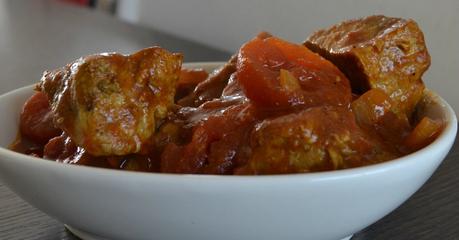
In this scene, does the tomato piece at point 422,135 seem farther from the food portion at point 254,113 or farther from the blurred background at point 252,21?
the blurred background at point 252,21

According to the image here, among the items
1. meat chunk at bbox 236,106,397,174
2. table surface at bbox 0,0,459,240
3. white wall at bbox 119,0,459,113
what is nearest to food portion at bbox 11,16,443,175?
meat chunk at bbox 236,106,397,174

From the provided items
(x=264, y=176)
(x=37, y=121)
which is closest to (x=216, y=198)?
(x=264, y=176)

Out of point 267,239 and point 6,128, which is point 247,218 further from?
point 6,128

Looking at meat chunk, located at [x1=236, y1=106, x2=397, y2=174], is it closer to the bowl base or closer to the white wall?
the bowl base

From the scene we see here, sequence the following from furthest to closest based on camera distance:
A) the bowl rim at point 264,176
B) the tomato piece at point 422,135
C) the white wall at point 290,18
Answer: the white wall at point 290,18
the tomato piece at point 422,135
the bowl rim at point 264,176

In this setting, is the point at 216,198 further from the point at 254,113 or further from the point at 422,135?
the point at 422,135

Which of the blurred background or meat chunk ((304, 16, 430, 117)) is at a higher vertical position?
meat chunk ((304, 16, 430, 117))

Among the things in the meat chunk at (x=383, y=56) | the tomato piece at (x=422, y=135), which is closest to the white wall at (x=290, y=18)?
the meat chunk at (x=383, y=56)

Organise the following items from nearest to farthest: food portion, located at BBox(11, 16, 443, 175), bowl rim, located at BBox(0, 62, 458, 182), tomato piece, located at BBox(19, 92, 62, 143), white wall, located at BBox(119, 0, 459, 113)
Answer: bowl rim, located at BBox(0, 62, 458, 182), food portion, located at BBox(11, 16, 443, 175), tomato piece, located at BBox(19, 92, 62, 143), white wall, located at BBox(119, 0, 459, 113)
